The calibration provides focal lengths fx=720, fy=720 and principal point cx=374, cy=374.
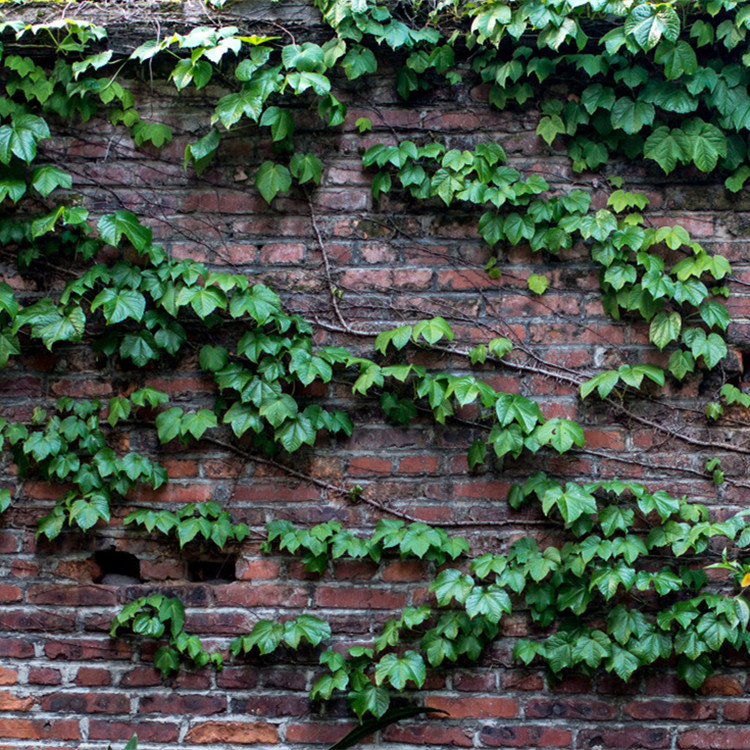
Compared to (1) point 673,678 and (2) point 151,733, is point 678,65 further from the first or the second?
(2) point 151,733

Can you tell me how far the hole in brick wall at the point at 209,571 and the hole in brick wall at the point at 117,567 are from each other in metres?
0.17

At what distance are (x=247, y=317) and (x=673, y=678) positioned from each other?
168 cm

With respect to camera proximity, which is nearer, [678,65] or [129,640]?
[678,65]

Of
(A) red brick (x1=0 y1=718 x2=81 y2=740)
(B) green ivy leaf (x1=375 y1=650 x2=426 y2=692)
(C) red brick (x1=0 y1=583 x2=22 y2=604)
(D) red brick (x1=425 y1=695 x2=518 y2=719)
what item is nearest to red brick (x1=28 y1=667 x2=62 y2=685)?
(A) red brick (x1=0 y1=718 x2=81 y2=740)

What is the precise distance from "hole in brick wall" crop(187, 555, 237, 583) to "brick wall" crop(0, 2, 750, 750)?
0.03 metres

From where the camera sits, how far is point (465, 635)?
83.4 inches

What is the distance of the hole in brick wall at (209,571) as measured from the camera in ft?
7.54

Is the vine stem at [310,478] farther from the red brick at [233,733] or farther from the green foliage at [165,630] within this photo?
the red brick at [233,733]

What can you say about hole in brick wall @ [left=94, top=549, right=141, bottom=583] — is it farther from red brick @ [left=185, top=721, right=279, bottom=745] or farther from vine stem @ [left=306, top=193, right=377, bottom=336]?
vine stem @ [left=306, top=193, right=377, bottom=336]

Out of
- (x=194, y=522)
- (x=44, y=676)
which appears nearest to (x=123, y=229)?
(x=194, y=522)

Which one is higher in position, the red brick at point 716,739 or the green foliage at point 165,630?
the green foliage at point 165,630

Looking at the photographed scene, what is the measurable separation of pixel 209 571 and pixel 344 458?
0.59 meters

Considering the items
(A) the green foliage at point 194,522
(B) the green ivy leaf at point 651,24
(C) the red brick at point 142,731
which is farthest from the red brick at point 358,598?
(B) the green ivy leaf at point 651,24

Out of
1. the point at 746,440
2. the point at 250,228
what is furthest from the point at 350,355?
the point at 746,440
